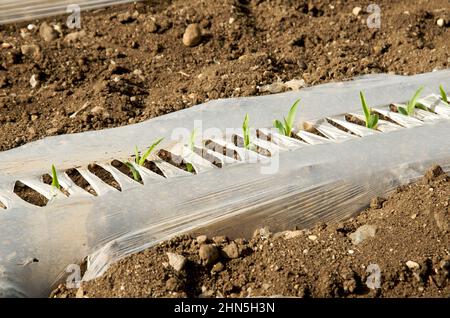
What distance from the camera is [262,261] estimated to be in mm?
2615

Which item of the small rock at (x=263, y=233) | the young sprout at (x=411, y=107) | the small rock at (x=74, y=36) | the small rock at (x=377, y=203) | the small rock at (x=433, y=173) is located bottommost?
the small rock at (x=263, y=233)

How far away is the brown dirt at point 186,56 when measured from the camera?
358cm

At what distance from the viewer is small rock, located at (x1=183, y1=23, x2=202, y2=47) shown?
4055 millimetres

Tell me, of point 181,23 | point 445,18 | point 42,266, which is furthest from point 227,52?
point 42,266

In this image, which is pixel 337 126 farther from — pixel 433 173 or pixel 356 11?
pixel 356 11

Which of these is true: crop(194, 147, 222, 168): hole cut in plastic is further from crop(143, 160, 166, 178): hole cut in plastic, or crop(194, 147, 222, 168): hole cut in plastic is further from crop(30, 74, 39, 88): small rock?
crop(30, 74, 39, 88): small rock

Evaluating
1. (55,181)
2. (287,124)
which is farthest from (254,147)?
(55,181)

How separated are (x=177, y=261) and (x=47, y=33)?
2047 mm

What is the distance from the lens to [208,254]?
8.52 ft

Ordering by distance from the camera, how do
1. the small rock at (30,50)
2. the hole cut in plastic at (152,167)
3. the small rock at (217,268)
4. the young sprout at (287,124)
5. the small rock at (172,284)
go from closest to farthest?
the small rock at (172,284) < the small rock at (217,268) < the hole cut in plastic at (152,167) < the young sprout at (287,124) < the small rock at (30,50)

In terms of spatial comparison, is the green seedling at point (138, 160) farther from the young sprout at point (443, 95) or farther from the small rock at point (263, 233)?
the young sprout at point (443, 95)

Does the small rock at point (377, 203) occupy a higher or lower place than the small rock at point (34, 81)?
lower

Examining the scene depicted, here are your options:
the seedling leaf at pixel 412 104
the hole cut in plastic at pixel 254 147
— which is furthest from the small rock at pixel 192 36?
the seedling leaf at pixel 412 104
